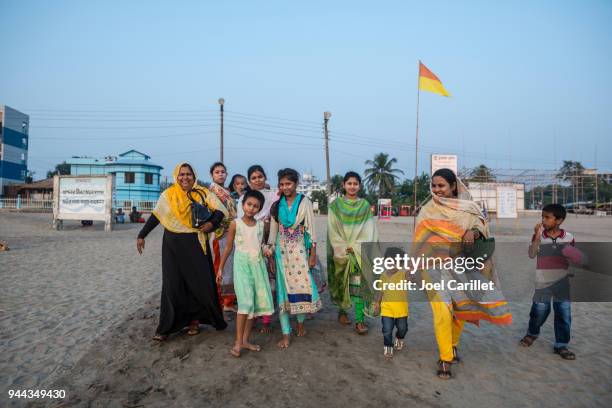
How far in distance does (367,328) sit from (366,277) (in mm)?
599

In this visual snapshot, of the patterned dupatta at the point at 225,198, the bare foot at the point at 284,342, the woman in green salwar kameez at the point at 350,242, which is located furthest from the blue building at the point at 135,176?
the bare foot at the point at 284,342

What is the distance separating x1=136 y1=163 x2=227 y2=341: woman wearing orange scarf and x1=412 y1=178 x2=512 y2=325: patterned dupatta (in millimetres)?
2074

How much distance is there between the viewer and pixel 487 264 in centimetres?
319

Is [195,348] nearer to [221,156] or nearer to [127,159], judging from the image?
[221,156]

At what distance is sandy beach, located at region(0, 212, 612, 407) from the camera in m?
2.85

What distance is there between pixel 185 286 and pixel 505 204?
17391 mm

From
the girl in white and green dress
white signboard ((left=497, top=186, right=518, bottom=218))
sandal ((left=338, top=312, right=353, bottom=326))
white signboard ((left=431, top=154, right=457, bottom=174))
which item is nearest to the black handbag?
the girl in white and green dress

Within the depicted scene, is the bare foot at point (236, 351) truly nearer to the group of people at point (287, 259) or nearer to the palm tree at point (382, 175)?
the group of people at point (287, 259)

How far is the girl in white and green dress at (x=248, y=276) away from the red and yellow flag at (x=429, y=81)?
8.86 m

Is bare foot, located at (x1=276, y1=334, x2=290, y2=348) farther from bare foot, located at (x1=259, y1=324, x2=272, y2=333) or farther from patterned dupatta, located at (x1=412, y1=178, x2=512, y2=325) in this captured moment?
patterned dupatta, located at (x1=412, y1=178, x2=512, y2=325)

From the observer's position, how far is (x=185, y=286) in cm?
399

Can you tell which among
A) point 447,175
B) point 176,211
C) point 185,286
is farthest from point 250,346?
point 447,175

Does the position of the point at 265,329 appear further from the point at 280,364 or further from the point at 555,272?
the point at 555,272

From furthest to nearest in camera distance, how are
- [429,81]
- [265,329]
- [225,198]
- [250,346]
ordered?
[429,81] < [225,198] < [265,329] < [250,346]
